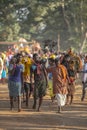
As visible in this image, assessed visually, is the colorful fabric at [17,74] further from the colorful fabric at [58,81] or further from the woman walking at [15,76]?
the colorful fabric at [58,81]

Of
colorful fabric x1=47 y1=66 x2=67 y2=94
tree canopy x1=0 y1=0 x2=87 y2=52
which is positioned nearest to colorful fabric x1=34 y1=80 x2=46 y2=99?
colorful fabric x1=47 y1=66 x2=67 y2=94

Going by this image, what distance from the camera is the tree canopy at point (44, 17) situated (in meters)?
43.8

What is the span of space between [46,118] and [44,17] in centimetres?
3872

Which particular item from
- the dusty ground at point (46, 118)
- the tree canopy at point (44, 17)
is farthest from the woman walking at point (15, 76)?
the tree canopy at point (44, 17)

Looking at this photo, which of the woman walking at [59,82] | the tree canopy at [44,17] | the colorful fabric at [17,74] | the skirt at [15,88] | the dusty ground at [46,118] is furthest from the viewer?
the tree canopy at [44,17]

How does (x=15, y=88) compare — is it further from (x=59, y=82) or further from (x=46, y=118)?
(x=46, y=118)

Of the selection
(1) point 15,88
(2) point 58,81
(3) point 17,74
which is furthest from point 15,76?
(2) point 58,81

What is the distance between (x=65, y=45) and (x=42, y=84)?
46335mm

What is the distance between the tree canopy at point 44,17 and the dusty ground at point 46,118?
26523 mm

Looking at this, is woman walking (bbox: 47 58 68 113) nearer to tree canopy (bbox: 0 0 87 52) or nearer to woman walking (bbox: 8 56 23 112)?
woman walking (bbox: 8 56 23 112)

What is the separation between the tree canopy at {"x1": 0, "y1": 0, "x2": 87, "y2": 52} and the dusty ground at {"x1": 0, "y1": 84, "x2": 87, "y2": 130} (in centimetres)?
2652

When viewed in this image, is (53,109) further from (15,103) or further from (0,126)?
(0,126)

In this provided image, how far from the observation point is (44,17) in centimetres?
4916

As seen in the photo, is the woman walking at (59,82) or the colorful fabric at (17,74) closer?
the woman walking at (59,82)
